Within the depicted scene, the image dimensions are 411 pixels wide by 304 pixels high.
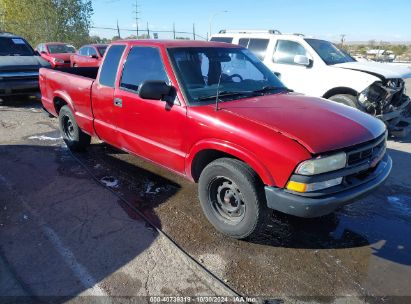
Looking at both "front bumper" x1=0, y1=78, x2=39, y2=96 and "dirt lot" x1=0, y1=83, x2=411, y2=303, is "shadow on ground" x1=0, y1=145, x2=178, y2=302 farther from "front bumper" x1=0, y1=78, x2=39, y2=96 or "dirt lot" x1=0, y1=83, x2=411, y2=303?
"front bumper" x1=0, y1=78, x2=39, y2=96

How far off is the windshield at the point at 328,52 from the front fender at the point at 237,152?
5.24 m

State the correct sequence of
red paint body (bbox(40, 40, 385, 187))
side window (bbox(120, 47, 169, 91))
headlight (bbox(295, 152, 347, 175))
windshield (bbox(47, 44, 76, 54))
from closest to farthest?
headlight (bbox(295, 152, 347, 175)) < red paint body (bbox(40, 40, 385, 187)) < side window (bbox(120, 47, 169, 91)) < windshield (bbox(47, 44, 76, 54))

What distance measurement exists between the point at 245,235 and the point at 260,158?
0.80 m

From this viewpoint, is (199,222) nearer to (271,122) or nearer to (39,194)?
(271,122)

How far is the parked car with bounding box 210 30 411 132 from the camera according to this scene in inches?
272

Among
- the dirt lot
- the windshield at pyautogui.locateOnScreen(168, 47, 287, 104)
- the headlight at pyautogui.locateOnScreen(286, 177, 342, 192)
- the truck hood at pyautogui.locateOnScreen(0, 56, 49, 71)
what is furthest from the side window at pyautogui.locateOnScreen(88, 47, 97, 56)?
the headlight at pyautogui.locateOnScreen(286, 177, 342, 192)

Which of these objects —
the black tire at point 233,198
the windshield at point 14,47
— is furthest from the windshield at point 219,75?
the windshield at point 14,47

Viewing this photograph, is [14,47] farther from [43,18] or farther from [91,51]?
[43,18]

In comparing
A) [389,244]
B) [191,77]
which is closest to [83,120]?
[191,77]

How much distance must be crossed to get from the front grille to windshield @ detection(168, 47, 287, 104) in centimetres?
130

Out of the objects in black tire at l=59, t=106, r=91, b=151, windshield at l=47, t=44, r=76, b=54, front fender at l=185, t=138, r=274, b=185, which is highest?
front fender at l=185, t=138, r=274, b=185

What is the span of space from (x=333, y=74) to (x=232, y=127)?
495cm

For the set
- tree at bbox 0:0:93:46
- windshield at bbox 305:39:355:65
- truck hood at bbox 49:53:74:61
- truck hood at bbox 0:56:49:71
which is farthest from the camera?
tree at bbox 0:0:93:46

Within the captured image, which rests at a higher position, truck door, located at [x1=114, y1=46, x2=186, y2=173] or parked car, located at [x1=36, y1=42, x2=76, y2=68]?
truck door, located at [x1=114, y1=46, x2=186, y2=173]
